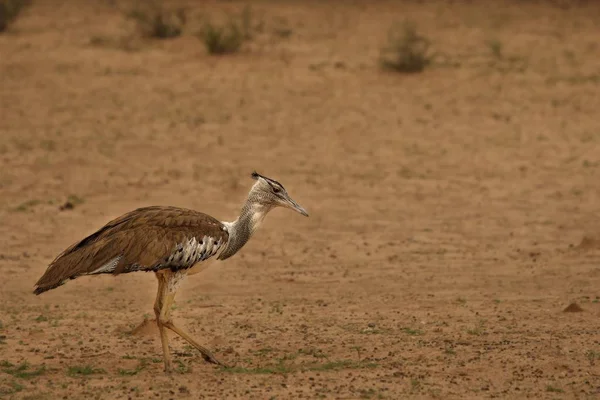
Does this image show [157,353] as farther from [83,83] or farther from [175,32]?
[175,32]

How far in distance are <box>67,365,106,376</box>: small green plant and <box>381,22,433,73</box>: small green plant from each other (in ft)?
33.9

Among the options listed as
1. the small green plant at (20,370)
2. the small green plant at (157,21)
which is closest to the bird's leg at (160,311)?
the small green plant at (20,370)

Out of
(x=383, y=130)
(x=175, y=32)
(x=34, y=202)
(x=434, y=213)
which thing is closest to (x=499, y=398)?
(x=434, y=213)

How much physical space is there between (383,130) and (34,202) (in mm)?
4484

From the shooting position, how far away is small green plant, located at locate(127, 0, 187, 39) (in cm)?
1859

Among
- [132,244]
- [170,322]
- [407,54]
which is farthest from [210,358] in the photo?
[407,54]

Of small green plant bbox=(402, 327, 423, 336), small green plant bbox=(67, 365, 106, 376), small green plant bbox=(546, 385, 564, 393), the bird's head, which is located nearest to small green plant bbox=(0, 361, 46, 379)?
small green plant bbox=(67, 365, 106, 376)

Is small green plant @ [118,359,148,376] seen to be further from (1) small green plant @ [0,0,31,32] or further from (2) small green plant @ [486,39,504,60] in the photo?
(1) small green plant @ [0,0,31,32]

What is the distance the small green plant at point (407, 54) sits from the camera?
1705 centimetres

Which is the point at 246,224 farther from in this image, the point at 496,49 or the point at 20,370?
the point at 496,49

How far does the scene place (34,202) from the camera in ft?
41.5

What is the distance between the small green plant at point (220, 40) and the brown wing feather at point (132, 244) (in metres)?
10.3

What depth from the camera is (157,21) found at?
1858cm

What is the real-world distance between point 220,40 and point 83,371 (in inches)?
427
